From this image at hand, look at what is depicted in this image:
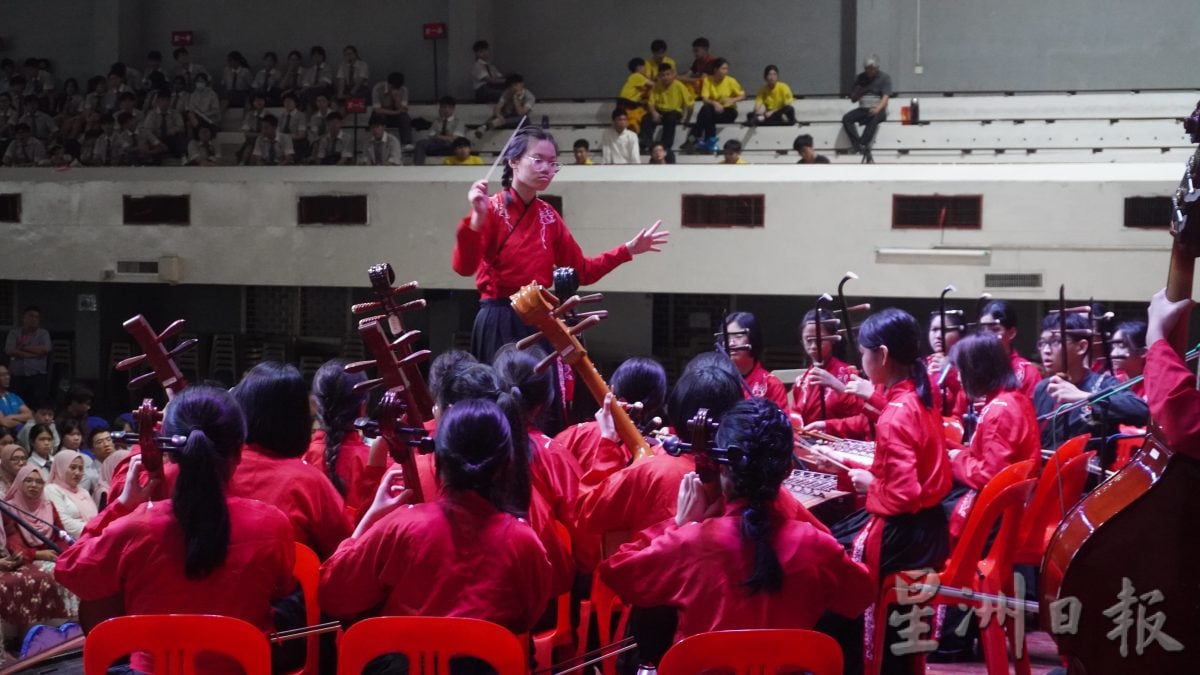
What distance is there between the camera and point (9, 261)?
463 inches

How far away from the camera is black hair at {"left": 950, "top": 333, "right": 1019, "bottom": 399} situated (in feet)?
13.9

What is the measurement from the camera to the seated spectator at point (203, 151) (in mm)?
11648

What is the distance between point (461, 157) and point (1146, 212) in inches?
209

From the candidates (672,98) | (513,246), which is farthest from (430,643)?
(672,98)

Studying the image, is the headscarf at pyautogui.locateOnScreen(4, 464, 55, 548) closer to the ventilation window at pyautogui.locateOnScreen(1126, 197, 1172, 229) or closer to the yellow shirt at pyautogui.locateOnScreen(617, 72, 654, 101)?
the yellow shirt at pyautogui.locateOnScreen(617, 72, 654, 101)

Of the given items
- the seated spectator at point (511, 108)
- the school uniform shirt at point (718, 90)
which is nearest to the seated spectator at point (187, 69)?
the seated spectator at point (511, 108)

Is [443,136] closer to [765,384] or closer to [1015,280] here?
[1015,280]

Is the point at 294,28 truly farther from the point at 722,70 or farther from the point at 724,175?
the point at 724,175

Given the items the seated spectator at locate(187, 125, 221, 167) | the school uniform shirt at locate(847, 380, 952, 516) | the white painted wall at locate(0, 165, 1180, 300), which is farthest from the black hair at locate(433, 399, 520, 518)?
the seated spectator at locate(187, 125, 221, 167)

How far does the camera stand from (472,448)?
259 cm

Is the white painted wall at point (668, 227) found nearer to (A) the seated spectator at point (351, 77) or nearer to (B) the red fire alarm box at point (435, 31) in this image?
(A) the seated spectator at point (351, 77)

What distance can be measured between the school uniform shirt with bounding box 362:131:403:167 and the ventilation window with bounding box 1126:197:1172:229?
5.85m

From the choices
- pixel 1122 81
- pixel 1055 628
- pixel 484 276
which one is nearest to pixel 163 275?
pixel 484 276

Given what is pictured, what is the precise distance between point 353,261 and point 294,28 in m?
4.08
